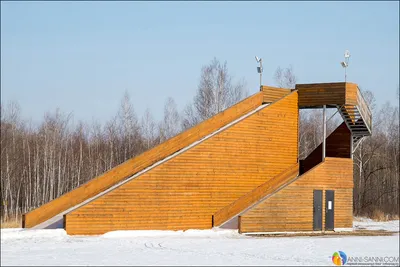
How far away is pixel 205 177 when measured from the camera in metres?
22.7

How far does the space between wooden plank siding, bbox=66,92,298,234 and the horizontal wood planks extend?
243mm

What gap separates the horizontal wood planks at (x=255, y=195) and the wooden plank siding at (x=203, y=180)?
0.24m

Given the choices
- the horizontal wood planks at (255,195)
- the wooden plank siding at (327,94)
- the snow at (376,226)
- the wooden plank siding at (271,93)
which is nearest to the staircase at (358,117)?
the wooden plank siding at (327,94)

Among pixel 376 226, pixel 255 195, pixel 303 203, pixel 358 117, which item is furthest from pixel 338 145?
pixel 255 195

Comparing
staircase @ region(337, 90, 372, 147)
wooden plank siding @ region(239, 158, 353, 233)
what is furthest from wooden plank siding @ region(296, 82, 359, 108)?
wooden plank siding @ region(239, 158, 353, 233)

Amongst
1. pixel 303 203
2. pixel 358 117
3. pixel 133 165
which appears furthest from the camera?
pixel 358 117

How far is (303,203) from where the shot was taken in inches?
944

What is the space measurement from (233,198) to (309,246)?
6212 millimetres

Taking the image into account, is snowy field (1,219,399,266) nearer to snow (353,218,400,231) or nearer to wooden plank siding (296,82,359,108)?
snow (353,218,400,231)

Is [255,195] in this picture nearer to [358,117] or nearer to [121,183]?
[121,183]

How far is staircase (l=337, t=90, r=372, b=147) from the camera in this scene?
25811 millimetres

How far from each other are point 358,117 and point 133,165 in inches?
380

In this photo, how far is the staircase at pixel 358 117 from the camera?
25.8 metres

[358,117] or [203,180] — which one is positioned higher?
[358,117]
